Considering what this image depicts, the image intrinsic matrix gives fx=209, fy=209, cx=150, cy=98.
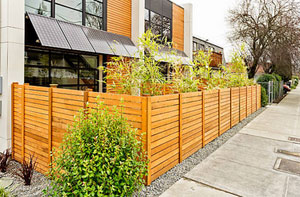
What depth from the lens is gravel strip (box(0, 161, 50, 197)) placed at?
3289 millimetres

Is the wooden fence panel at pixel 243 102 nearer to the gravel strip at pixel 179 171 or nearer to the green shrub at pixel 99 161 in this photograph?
the gravel strip at pixel 179 171

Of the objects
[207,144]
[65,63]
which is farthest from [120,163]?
[65,63]

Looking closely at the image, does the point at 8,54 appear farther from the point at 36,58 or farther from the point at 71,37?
Answer: the point at 71,37

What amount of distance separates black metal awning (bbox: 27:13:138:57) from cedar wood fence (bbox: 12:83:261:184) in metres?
1.98

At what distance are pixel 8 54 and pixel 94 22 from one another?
4.64m

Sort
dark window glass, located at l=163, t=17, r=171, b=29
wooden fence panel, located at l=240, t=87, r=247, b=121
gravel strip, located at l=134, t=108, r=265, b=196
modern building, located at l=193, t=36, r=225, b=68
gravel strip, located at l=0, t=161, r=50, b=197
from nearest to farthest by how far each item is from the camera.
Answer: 1. gravel strip, located at l=134, t=108, r=265, b=196
2. gravel strip, located at l=0, t=161, r=50, b=197
3. wooden fence panel, located at l=240, t=87, r=247, b=121
4. dark window glass, located at l=163, t=17, r=171, b=29
5. modern building, located at l=193, t=36, r=225, b=68

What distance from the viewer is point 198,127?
486 cm

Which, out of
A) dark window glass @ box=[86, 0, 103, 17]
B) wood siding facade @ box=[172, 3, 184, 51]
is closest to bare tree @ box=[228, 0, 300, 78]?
wood siding facade @ box=[172, 3, 184, 51]

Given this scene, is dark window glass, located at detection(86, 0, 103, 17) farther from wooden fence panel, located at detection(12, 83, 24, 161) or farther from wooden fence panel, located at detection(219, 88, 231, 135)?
wooden fence panel, located at detection(219, 88, 231, 135)

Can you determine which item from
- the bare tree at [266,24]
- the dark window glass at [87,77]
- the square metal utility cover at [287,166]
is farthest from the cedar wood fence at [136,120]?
the bare tree at [266,24]

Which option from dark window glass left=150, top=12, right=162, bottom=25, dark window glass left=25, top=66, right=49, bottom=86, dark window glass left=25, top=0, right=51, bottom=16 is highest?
dark window glass left=150, top=12, right=162, bottom=25

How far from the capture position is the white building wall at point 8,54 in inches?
183

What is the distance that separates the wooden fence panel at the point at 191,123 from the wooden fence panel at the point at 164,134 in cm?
30

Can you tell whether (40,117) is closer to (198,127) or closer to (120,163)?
(120,163)
